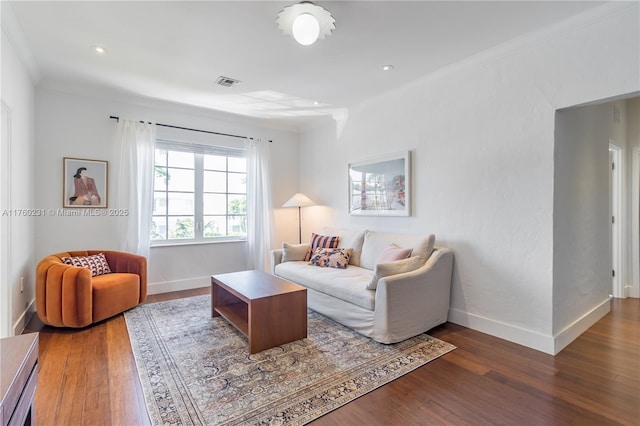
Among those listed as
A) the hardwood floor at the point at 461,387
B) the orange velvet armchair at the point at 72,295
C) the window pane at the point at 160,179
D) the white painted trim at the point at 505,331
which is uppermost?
the window pane at the point at 160,179

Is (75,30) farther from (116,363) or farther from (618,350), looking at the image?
Answer: (618,350)

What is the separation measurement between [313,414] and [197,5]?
8.90 feet

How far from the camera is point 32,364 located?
1.00m

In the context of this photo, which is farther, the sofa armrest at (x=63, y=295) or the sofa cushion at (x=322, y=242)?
the sofa cushion at (x=322, y=242)

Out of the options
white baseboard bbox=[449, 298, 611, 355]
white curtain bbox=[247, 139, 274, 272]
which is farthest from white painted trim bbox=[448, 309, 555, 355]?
white curtain bbox=[247, 139, 274, 272]

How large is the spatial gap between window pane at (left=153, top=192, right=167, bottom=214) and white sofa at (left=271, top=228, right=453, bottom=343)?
2.04 meters

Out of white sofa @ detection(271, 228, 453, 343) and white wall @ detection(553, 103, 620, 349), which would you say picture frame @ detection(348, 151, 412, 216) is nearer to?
white sofa @ detection(271, 228, 453, 343)

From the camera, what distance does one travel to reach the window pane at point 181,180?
14.1 feet

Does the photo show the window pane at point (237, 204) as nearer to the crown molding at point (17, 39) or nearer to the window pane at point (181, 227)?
the window pane at point (181, 227)

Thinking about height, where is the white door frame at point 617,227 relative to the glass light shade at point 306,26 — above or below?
below

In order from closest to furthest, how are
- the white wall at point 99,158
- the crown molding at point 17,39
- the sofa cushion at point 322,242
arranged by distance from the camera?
1. the crown molding at point 17,39
2. the white wall at point 99,158
3. the sofa cushion at point 322,242

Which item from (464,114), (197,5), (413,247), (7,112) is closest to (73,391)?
(7,112)

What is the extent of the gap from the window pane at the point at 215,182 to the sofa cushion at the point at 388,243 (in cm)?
236

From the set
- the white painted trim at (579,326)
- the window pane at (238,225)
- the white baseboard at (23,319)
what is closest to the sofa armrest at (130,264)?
the white baseboard at (23,319)
